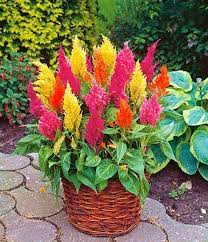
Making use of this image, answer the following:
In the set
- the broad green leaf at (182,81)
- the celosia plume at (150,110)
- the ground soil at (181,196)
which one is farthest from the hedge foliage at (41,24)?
the celosia plume at (150,110)

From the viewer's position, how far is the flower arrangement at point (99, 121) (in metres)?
2.65

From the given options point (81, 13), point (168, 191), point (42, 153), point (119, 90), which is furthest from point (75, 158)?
point (81, 13)

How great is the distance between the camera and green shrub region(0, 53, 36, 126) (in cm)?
450

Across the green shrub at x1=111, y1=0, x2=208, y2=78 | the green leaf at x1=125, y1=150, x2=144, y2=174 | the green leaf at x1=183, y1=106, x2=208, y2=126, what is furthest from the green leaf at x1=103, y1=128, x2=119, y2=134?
the green shrub at x1=111, y1=0, x2=208, y2=78

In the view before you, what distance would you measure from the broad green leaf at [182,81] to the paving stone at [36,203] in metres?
1.17

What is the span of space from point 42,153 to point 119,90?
20.4 inches

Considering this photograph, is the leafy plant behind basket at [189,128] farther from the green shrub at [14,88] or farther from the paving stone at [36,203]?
the green shrub at [14,88]

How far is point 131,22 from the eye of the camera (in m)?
6.16

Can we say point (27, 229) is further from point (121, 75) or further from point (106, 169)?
point (121, 75)

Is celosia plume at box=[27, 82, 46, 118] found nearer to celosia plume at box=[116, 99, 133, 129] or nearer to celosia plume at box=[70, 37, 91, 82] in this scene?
celosia plume at box=[70, 37, 91, 82]

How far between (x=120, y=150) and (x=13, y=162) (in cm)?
143

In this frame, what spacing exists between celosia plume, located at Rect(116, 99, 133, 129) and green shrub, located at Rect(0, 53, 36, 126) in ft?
6.65

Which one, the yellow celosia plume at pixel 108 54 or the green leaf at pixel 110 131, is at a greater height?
the yellow celosia plume at pixel 108 54

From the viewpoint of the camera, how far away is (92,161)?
8.89ft
